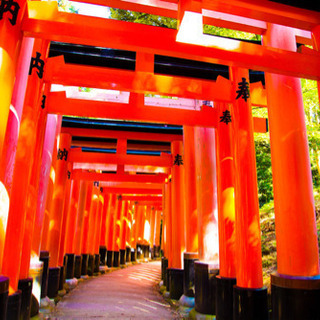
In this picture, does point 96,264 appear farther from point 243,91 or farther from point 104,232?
point 243,91

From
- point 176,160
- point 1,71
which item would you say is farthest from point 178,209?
point 1,71

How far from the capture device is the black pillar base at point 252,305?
4.09 m

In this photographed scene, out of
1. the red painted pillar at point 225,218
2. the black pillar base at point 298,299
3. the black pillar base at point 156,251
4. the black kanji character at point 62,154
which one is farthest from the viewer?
the black pillar base at point 156,251

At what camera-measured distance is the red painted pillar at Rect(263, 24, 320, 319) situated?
351cm

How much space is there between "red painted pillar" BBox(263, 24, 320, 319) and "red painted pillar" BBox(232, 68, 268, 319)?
1.47 feet

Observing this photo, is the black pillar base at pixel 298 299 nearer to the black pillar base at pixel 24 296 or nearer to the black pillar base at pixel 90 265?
the black pillar base at pixel 24 296

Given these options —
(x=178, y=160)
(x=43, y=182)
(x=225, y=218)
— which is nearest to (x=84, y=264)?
(x=178, y=160)

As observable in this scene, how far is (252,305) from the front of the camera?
410 centimetres

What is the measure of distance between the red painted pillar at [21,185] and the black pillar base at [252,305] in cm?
296

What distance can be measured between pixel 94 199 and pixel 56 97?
25.6 feet

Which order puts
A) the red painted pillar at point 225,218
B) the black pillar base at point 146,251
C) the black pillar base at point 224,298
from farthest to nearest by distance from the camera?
the black pillar base at point 146,251 → the red painted pillar at point 225,218 → the black pillar base at point 224,298

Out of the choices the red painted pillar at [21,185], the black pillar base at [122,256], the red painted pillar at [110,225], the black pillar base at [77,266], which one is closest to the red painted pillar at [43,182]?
the red painted pillar at [21,185]

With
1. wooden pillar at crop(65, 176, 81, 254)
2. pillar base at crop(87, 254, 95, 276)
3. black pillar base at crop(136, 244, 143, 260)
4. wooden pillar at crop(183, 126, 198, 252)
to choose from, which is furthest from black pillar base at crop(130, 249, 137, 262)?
wooden pillar at crop(183, 126, 198, 252)

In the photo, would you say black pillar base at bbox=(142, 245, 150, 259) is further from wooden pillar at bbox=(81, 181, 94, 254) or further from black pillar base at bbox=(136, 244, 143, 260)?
wooden pillar at bbox=(81, 181, 94, 254)
